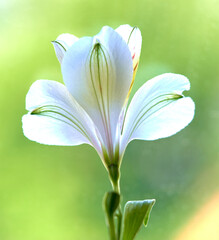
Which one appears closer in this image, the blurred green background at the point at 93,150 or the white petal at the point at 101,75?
the white petal at the point at 101,75

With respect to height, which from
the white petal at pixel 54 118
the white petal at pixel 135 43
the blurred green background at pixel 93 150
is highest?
the white petal at pixel 135 43

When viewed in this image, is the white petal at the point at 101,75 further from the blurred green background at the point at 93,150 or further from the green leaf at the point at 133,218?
the blurred green background at the point at 93,150

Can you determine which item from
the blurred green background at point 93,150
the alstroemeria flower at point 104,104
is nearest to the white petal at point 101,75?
the alstroemeria flower at point 104,104

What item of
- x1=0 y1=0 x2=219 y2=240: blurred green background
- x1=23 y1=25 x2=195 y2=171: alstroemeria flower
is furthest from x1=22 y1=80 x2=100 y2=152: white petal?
x1=0 y1=0 x2=219 y2=240: blurred green background

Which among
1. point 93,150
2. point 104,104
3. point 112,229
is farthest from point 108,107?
point 93,150

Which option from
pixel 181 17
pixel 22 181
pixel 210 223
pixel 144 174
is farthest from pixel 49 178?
pixel 181 17

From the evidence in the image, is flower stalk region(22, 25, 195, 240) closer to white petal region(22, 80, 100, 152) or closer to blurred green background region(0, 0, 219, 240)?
white petal region(22, 80, 100, 152)
